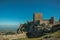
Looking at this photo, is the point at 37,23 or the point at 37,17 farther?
the point at 37,17

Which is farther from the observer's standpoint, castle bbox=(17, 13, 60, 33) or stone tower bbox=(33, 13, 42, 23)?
stone tower bbox=(33, 13, 42, 23)

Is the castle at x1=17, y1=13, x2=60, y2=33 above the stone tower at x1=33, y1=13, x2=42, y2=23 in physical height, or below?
below

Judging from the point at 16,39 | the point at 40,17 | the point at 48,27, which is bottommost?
the point at 16,39

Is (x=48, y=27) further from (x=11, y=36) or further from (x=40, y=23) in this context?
(x=11, y=36)

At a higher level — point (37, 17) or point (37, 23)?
point (37, 17)

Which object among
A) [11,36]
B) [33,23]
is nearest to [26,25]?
[33,23]

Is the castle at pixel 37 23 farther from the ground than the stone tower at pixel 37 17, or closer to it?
closer to it

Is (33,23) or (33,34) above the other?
(33,23)

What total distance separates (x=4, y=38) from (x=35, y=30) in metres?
24.8

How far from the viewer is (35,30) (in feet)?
247

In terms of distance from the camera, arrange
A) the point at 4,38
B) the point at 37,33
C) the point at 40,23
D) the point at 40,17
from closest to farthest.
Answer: the point at 4,38, the point at 37,33, the point at 40,23, the point at 40,17

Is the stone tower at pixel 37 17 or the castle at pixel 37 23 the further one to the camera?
the stone tower at pixel 37 17

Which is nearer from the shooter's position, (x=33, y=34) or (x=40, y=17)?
(x=33, y=34)

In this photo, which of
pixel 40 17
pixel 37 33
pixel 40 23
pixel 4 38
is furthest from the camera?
pixel 40 17
